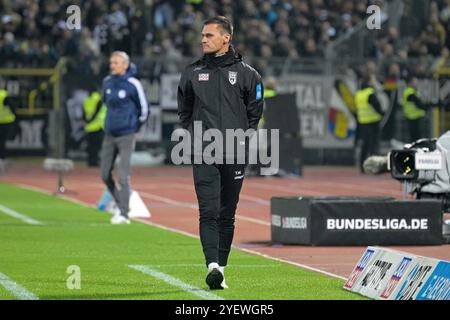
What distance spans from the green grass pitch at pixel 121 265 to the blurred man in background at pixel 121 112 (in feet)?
2.85

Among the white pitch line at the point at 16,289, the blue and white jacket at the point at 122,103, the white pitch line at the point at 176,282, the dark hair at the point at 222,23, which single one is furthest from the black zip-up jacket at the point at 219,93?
the blue and white jacket at the point at 122,103

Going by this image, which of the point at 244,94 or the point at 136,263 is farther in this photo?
the point at 136,263

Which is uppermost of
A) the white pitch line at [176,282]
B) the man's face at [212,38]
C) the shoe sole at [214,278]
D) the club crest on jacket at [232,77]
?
the man's face at [212,38]

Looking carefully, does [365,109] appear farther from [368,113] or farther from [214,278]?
[214,278]

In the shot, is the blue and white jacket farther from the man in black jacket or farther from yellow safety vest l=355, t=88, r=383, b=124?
yellow safety vest l=355, t=88, r=383, b=124

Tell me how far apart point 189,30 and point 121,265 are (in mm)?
23497

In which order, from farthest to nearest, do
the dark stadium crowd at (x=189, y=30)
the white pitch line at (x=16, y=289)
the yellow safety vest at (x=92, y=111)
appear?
the dark stadium crowd at (x=189, y=30) < the yellow safety vest at (x=92, y=111) < the white pitch line at (x=16, y=289)

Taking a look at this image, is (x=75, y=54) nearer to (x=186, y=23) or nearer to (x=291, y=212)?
(x=186, y=23)

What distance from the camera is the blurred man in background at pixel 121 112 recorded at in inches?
733

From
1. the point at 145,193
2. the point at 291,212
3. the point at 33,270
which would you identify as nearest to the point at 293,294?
Result: the point at 33,270

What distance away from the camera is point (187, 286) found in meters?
11.8

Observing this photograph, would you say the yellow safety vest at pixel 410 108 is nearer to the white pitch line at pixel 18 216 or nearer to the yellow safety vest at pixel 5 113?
the yellow safety vest at pixel 5 113

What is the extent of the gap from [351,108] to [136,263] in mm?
21415

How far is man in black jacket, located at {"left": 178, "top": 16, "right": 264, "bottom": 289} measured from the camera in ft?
37.4
